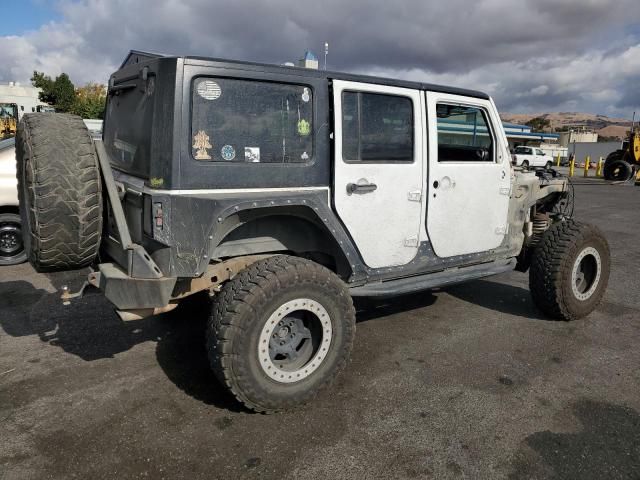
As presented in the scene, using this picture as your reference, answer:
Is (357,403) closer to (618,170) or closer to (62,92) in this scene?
(618,170)

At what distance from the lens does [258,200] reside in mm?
2969

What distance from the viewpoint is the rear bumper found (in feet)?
9.25

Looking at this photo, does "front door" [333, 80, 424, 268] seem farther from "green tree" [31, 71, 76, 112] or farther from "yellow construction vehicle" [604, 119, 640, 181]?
"green tree" [31, 71, 76, 112]

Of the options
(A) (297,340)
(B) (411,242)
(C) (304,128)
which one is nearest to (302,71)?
(C) (304,128)

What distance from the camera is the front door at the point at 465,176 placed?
12.8 feet

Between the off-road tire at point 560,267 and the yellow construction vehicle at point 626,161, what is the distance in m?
19.7

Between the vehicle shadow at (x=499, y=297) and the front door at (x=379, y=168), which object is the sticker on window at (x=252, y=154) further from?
the vehicle shadow at (x=499, y=297)

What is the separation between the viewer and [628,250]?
7.94m

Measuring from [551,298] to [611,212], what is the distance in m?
9.55

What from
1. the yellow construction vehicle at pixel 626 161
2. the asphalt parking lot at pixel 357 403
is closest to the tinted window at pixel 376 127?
the asphalt parking lot at pixel 357 403

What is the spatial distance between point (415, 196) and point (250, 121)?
4.78 ft

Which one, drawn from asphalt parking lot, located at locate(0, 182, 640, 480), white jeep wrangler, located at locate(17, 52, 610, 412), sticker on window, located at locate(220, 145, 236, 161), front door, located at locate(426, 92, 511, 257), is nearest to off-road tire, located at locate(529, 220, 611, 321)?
asphalt parking lot, located at locate(0, 182, 640, 480)

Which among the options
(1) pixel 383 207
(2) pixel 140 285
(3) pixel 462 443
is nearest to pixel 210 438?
(2) pixel 140 285

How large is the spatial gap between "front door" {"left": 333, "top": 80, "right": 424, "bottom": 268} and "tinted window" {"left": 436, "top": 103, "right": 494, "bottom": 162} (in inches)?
12.6
